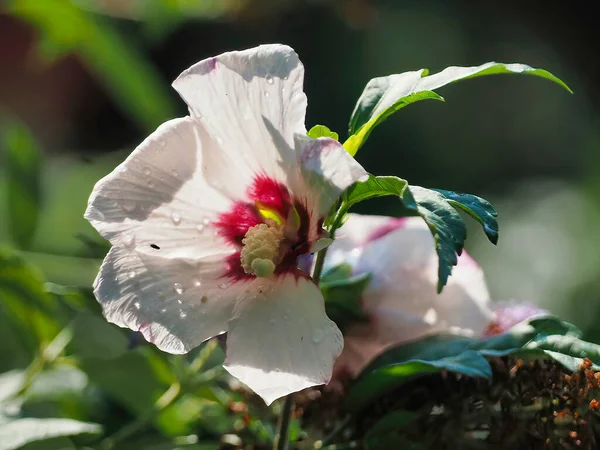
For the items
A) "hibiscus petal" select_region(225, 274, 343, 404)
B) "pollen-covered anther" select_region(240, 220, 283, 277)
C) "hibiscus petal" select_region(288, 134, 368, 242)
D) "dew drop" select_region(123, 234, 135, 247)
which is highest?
"hibiscus petal" select_region(288, 134, 368, 242)

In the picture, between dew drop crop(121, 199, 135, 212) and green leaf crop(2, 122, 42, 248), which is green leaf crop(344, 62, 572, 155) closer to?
dew drop crop(121, 199, 135, 212)

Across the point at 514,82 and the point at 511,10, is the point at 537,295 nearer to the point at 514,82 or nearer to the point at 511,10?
the point at 514,82

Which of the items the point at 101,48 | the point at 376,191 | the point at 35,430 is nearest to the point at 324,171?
the point at 376,191

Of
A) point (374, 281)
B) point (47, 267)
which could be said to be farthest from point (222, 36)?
point (374, 281)

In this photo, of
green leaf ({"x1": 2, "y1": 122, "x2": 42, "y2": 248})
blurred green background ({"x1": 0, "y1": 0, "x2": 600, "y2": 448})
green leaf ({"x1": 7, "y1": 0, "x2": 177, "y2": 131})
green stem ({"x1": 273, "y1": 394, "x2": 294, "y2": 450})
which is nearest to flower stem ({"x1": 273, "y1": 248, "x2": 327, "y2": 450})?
green stem ({"x1": 273, "y1": 394, "x2": 294, "y2": 450})

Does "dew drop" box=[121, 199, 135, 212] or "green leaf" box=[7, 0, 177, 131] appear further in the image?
"green leaf" box=[7, 0, 177, 131]

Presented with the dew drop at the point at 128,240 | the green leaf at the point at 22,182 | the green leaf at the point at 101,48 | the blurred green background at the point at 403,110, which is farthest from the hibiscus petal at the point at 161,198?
the green leaf at the point at 101,48

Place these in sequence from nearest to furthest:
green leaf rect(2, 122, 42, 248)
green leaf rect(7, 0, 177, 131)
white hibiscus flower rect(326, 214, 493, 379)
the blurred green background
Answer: white hibiscus flower rect(326, 214, 493, 379), green leaf rect(2, 122, 42, 248), green leaf rect(7, 0, 177, 131), the blurred green background
